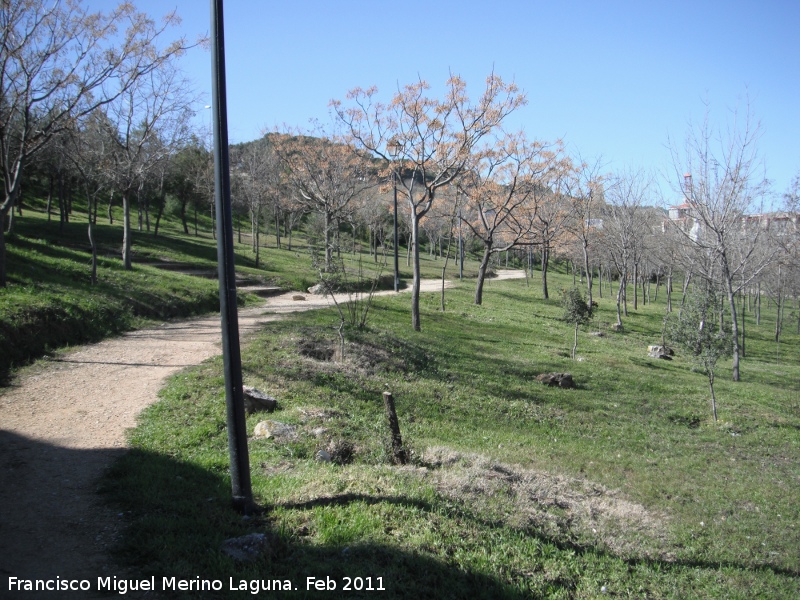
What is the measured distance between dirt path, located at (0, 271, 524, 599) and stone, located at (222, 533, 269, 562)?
0.92 m

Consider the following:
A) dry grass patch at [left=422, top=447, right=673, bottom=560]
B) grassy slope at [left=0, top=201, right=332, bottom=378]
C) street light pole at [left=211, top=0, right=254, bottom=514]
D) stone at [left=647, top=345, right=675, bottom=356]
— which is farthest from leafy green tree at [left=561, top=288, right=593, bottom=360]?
street light pole at [left=211, top=0, right=254, bottom=514]

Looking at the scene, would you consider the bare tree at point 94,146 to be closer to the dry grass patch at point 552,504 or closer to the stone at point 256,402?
the stone at point 256,402

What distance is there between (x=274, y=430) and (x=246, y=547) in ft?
12.4

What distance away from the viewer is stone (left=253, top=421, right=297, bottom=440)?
27.9ft

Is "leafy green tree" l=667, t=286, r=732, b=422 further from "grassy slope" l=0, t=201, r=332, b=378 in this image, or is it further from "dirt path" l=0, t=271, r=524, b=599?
"grassy slope" l=0, t=201, r=332, b=378

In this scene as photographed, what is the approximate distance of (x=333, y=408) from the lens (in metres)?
10.6

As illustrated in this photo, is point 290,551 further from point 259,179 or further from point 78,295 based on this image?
point 259,179

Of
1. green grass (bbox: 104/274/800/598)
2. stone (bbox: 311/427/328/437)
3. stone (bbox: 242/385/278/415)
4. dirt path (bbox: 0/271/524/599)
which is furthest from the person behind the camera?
stone (bbox: 242/385/278/415)

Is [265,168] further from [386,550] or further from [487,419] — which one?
[386,550]

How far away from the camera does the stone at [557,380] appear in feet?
52.3

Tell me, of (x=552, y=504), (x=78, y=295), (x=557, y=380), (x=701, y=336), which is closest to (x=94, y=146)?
(x=78, y=295)

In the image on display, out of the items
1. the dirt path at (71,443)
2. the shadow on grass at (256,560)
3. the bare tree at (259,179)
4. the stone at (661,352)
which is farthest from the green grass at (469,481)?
the bare tree at (259,179)

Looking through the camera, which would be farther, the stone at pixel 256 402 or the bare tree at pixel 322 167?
the bare tree at pixel 322 167

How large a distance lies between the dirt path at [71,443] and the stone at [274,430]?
77.1 inches
